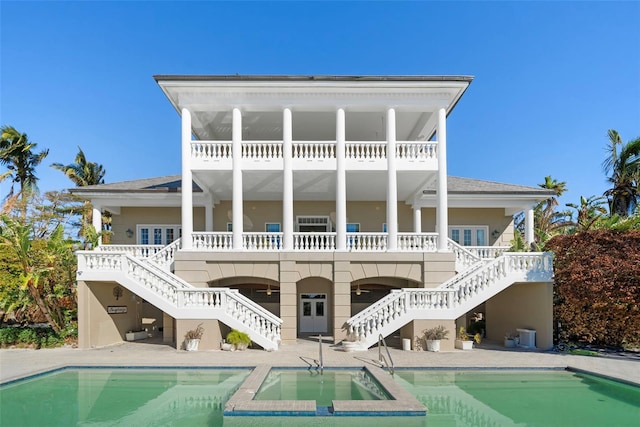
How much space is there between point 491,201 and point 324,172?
9.56 meters

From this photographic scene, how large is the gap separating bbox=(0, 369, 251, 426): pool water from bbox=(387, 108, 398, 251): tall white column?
313 inches

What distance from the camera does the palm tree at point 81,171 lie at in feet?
107

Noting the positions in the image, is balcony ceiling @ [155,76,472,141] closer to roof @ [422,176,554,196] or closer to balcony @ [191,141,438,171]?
balcony @ [191,141,438,171]

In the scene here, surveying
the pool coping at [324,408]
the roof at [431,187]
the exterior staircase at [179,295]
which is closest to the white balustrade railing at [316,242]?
the exterior staircase at [179,295]

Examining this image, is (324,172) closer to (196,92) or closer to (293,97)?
(293,97)

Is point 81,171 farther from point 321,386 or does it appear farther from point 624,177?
point 624,177

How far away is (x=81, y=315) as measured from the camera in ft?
52.1

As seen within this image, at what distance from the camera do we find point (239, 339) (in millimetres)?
14828

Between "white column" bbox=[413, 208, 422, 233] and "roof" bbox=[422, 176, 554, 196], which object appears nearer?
"roof" bbox=[422, 176, 554, 196]

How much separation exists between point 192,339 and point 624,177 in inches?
1022

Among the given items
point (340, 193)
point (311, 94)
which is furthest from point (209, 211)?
point (311, 94)

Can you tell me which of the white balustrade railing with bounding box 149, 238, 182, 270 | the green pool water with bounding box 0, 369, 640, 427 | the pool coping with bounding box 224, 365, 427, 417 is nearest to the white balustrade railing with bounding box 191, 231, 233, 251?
the white balustrade railing with bounding box 149, 238, 182, 270

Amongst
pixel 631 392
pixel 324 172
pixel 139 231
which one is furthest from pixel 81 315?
pixel 631 392

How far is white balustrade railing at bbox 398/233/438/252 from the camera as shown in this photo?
16.8m
